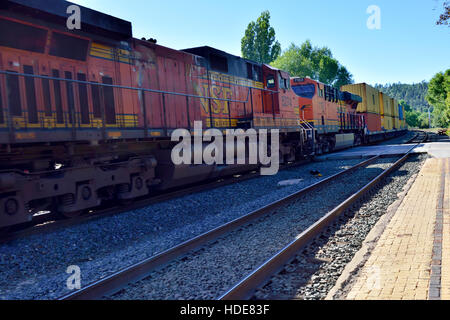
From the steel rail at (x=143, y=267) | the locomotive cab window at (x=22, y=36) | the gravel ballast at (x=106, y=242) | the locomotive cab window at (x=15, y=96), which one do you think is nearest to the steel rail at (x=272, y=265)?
the steel rail at (x=143, y=267)

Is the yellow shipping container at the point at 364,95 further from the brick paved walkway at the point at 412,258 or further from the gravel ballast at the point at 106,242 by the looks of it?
the brick paved walkway at the point at 412,258

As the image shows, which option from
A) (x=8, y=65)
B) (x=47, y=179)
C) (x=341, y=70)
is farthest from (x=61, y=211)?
(x=341, y=70)

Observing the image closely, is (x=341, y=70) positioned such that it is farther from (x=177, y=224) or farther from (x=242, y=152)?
(x=177, y=224)

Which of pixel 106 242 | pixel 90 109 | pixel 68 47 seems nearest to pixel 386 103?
pixel 90 109

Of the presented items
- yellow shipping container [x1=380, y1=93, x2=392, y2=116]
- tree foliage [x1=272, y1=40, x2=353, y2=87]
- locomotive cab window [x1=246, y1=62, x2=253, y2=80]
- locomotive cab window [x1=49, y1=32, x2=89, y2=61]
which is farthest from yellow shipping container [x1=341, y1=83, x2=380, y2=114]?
tree foliage [x1=272, y1=40, x2=353, y2=87]

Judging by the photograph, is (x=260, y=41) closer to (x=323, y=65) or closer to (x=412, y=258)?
(x=323, y=65)

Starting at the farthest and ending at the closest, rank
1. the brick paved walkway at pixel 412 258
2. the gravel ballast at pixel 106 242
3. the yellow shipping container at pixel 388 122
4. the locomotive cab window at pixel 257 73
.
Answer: the yellow shipping container at pixel 388 122
the locomotive cab window at pixel 257 73
the gravel ballast at pixel 106 242
the brick paved walkway at pixel 412 258

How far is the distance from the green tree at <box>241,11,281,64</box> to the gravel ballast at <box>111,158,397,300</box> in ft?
164

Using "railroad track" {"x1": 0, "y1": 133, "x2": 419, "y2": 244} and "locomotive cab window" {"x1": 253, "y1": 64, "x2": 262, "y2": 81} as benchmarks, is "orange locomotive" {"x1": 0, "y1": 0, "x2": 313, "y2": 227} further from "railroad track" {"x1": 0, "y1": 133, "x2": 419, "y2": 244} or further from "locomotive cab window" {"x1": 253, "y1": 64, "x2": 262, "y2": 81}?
"locomotive cab window" {"x1": 253, "y1": 64, "x2": 262, "y2": 81}

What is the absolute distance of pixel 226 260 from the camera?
186 inches

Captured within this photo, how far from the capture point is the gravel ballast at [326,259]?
3.79 metres

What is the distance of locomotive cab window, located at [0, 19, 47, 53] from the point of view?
19.4 feet

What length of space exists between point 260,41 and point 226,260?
53835 millimetres

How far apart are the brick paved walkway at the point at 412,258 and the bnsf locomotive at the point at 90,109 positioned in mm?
5127
